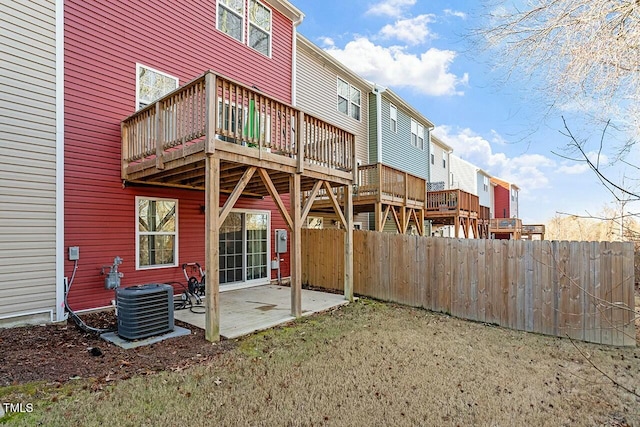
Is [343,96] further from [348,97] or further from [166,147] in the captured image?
[166,147]

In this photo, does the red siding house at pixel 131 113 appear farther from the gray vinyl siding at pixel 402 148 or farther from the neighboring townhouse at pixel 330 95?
the gray vinyl siding at pixel 402 148

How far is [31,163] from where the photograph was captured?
560cm

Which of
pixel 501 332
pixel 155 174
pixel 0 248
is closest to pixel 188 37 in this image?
pixel 155 174

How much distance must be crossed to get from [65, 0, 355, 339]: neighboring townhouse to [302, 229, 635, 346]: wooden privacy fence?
1.55 m

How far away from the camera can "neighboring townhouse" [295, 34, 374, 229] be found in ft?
38.4

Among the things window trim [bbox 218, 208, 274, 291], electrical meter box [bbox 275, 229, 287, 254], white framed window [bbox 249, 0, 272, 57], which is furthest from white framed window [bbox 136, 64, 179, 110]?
electrical meter box [bbox 275, 229, 287, 254]

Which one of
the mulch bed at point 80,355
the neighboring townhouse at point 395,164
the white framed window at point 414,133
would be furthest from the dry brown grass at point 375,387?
the white framed window at point 414,133

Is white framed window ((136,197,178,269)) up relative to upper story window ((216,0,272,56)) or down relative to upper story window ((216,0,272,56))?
down

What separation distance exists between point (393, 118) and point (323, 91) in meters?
5.02

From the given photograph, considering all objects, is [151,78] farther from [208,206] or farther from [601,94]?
[601,94]

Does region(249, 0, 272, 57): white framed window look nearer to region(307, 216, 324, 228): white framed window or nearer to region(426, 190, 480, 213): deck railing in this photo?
region(307, 216, 324, 228): white framed window

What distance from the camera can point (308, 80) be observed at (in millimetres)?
11945

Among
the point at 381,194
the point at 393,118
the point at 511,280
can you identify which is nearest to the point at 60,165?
the point at 381,194

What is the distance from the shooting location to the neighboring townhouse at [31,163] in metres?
5.37
